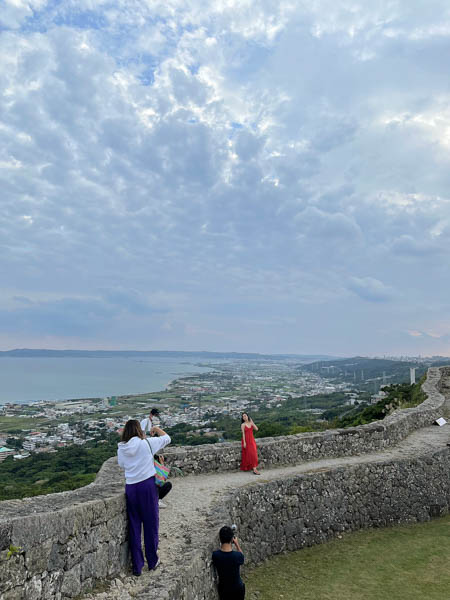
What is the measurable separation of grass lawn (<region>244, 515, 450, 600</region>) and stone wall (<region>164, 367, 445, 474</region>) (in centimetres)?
181

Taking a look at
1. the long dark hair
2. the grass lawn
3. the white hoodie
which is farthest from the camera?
the grass lawn

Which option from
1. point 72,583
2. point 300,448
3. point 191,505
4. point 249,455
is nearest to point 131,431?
point 72,583

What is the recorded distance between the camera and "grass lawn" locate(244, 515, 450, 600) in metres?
5.43

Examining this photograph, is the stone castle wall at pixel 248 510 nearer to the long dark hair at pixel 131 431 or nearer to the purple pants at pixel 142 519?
the purple pants at pixel 142 519

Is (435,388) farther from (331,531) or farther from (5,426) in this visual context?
(5,426)

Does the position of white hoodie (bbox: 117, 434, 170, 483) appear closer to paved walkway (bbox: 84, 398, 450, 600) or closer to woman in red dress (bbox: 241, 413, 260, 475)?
paved walkway (bbox: 84, 398, 450, 600)

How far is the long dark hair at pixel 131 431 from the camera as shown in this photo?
4.35 meters

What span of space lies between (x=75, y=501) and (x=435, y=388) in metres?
16.2

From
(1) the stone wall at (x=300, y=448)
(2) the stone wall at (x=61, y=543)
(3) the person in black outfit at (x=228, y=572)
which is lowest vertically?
(3) the person in black outfit at (x=228, y=572)

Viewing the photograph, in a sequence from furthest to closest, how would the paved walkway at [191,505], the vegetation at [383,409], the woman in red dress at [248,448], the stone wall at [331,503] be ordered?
1. the vegetation at [383,409]
2. the woman in red dress at [248,448]
3. the stone wall at [331,503]
4. the paved walkway at [191,505]

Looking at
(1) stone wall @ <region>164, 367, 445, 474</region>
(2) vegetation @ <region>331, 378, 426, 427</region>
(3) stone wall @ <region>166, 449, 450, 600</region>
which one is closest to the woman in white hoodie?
(3) stone wall @ <region>166, 449, 450, 600</region>

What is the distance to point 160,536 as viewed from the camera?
4.93 metres

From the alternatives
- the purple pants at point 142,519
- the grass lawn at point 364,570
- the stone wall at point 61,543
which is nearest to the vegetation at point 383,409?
the grass lawn at point 364,570

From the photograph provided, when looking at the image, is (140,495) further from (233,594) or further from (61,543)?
(233,594)
